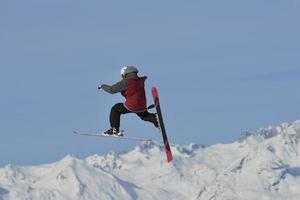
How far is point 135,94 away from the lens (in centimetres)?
2644

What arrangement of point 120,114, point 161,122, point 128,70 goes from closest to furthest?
point 128,70
point 161,122
point 120,114

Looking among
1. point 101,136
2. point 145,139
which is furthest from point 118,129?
point 145,139

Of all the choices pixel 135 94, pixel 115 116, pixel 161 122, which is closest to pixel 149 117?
pixel 161 122

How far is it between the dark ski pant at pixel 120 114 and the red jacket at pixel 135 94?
0.28 meters

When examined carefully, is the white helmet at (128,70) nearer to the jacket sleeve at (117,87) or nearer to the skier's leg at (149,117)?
the jacket sleeve at (117,87)

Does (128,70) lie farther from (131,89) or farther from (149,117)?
(149,117)

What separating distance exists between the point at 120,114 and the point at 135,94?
56.7 inches

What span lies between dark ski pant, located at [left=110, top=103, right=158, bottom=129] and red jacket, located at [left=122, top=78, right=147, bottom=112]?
0.28 m

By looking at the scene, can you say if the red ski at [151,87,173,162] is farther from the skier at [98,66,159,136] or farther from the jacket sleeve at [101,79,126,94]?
the jacket sleeve at [101,79,126,94]

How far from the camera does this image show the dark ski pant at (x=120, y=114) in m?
27.3

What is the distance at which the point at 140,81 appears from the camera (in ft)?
86.7

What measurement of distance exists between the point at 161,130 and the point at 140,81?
174 cm

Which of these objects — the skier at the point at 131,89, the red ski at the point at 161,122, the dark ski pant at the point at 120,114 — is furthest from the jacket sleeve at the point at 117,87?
the red ski at the point at 161,122

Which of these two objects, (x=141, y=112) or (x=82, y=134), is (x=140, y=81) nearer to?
(x=141, y=112)
